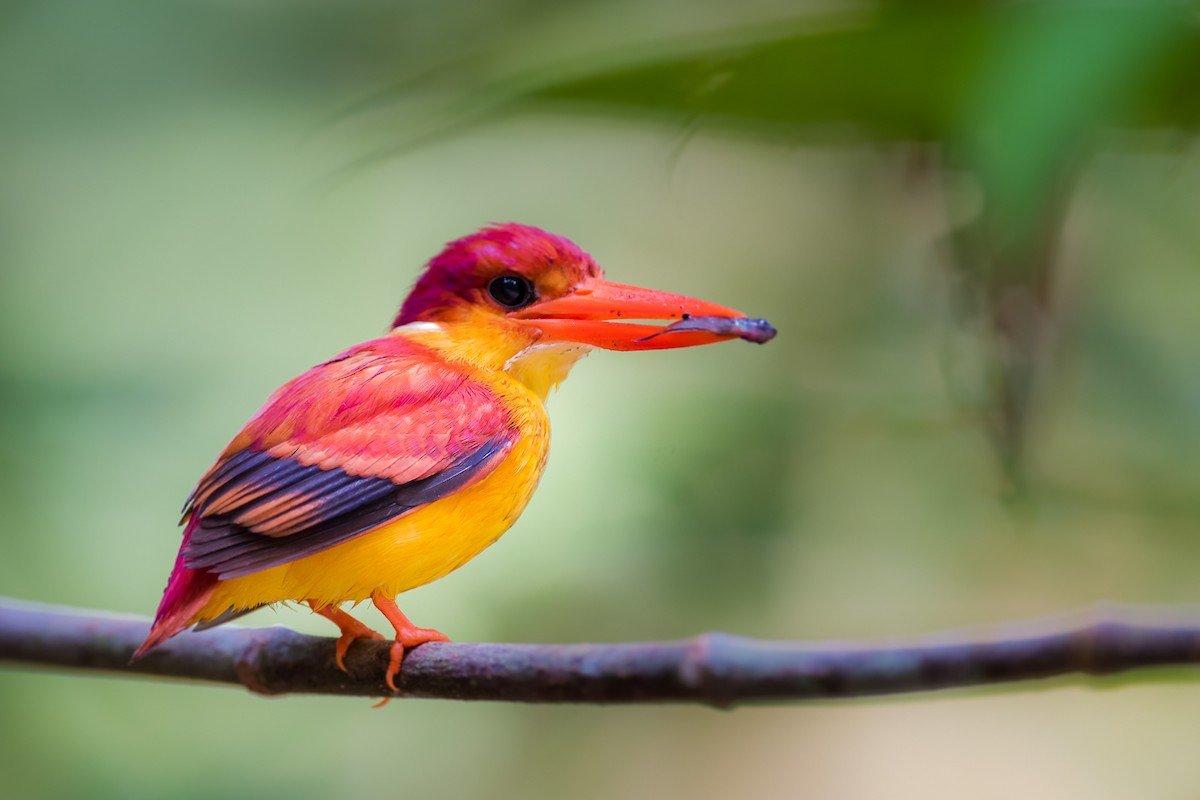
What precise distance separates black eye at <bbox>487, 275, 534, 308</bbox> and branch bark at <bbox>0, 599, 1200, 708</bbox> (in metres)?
0.23

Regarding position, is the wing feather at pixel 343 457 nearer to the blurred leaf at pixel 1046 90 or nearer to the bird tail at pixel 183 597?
the bird tail at pixel 183 597

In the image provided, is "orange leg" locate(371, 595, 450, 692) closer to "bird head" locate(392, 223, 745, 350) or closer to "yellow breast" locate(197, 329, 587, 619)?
"yellow breast" locate(197, 329, 587, 619)

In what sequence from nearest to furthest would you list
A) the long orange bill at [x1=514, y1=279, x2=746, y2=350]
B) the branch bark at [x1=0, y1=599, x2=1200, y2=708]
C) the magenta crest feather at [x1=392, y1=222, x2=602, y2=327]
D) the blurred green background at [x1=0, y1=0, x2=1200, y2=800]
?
the branch bark at [x1=0, y1=599, x2=1200, y2=708]
the long orange bill at [x1=514, y1=279, x2=746, y2=350]
the magenta crest feather at [x1=392, y1=222, x2=602, y2=327]
the blurred green background at [x1=0, y1=0, x2=1200, y2=800]

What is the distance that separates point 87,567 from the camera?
951 millimetres

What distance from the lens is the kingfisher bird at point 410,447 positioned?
0.67 meters

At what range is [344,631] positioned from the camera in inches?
31.4

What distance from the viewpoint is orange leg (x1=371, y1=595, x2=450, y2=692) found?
0.73 metres

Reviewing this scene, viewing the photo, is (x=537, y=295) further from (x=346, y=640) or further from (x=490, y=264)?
(x=346, y=640)

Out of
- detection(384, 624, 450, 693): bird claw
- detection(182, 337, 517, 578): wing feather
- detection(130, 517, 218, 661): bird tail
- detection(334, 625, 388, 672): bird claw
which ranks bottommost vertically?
detection(334, 625, 388, 672): bird claw

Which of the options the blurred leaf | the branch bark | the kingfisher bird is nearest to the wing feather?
the kingfisher bird

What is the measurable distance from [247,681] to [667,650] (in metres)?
0.34

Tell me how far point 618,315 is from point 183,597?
306 millimetres

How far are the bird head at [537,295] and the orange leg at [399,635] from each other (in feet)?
0.65

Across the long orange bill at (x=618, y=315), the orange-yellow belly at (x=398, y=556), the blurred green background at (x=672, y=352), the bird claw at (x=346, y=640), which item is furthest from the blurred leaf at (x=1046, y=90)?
the bird claw at (x=346, y=640)
